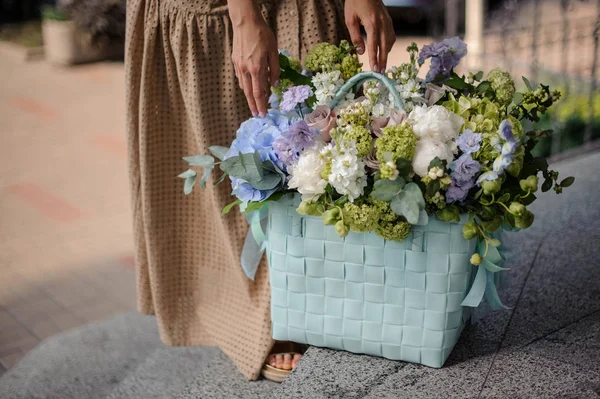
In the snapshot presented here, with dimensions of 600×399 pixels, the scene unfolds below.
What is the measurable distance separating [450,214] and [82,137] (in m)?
4.78

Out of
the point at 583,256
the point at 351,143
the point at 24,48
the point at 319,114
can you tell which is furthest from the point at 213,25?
the point at 24,48

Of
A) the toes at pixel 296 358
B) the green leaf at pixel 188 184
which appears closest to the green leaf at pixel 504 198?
the green leaf at pixel 188 184

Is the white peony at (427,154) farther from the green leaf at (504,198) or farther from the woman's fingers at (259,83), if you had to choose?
the woman's fingers at (259,83)

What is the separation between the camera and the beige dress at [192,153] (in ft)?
5.97

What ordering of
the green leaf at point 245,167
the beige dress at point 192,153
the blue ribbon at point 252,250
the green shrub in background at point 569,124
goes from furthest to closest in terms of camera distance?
1. the green shrub in background at point 569,124
2. the beige dress at point 192,153
3. the blue ribbon at point 252,250
4. the green leaf at point 245,167

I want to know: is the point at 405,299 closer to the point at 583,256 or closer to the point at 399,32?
the point at 583,256

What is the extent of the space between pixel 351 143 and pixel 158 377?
1.24m

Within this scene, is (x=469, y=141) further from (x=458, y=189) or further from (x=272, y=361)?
(x=272, y=361)

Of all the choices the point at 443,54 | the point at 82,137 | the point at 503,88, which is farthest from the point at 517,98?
the point at 82,137

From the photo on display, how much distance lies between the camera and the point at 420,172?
1.37 m

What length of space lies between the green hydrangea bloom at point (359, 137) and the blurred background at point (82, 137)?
53.0 inches

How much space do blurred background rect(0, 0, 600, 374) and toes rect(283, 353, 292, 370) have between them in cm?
136

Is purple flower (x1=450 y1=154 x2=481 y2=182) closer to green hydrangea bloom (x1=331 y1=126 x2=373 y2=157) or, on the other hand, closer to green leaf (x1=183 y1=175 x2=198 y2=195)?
green hydrangea bloom (x1=331 y1=126 x2=373 y2=157)

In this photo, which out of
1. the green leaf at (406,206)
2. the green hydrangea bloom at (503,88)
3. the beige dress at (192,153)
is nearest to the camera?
the green leaf at (406,206)
